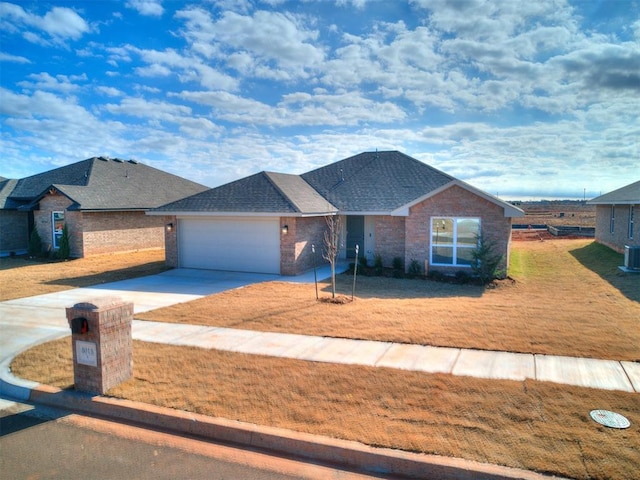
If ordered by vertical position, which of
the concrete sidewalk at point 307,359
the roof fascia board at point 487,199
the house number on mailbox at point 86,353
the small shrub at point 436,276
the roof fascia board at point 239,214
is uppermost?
the roof fascia board at point 487,199

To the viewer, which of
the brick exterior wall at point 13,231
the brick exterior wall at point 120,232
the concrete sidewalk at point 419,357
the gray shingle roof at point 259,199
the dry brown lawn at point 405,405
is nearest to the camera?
the dry brown lawn at point 405,405

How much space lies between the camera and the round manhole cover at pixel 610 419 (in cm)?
549

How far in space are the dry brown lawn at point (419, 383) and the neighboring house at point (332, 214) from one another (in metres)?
4.05

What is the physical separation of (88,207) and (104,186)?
367 centimetres

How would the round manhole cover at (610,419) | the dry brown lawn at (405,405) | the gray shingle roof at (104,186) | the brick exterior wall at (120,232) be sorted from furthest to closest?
the gray shingle roof at (104,186)
the brick exterior wall at (120,232)
the round manhole cover at (610,419)
the dry brown lawn at (405,405)

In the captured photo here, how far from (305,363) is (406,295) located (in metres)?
6.96

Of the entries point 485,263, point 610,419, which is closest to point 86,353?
point 610,419

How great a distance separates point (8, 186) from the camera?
2894 cm

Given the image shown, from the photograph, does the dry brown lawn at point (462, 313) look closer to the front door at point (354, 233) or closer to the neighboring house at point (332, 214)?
the neighboring house at point (332, 214)

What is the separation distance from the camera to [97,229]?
24359mm

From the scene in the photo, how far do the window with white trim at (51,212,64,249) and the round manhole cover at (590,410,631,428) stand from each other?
2567cm

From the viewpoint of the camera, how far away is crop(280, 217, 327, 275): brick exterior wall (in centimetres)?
1781

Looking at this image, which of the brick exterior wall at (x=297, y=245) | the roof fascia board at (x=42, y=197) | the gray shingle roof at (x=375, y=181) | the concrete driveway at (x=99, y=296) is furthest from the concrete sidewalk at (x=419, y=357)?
A: the roof fascia board at (x=42, y=197)

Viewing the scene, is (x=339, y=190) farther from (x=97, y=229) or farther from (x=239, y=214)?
(x=97, y=229)
